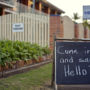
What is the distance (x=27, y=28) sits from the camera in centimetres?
1655

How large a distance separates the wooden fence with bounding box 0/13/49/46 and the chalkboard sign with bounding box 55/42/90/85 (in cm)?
994

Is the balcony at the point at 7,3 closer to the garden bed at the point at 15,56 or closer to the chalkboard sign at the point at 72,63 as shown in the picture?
the garden bed at the point at 15,56

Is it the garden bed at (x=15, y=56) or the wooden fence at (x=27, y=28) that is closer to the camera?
the garden bed at (x=15, y=56)

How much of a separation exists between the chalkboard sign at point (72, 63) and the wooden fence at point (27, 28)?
32.6ft

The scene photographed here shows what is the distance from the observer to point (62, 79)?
21.2ft

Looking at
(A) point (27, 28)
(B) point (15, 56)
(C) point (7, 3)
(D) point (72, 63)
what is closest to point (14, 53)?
(B) point (15, 56)

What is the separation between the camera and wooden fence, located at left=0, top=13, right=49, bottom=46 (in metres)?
16.5

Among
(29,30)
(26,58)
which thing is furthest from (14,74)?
(29,30)

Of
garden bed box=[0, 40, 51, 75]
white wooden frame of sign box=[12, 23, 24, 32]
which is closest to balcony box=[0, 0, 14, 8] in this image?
garden bed box=[0, 40, 51, 75]

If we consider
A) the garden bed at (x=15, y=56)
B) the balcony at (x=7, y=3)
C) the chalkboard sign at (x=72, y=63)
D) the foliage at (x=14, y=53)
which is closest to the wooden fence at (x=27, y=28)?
the garden bed at (x=15, y=56)

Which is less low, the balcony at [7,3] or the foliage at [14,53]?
the balcony at [7,3]

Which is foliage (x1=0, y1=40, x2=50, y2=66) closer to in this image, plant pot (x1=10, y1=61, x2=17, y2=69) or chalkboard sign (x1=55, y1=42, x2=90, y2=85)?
plant pot (x1=10, y1=61, x2=17, y2=69)

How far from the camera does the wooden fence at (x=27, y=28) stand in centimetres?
1647

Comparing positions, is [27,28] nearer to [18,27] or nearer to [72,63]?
[18,27]
